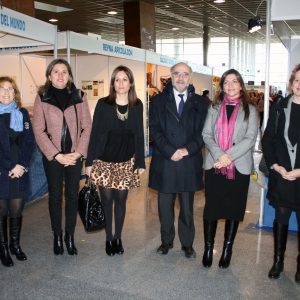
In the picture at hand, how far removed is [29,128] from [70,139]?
311mm

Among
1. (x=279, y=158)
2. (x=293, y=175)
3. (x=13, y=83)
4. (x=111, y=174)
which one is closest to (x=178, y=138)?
(x=111, y=174)

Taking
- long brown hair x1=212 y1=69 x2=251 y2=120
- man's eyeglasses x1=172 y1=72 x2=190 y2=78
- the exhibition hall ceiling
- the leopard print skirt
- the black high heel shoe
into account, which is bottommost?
the black high heel shoe

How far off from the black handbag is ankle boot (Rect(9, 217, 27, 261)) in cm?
48

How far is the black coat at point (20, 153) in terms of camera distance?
2.83m

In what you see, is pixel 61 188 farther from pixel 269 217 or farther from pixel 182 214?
pixel 269 217

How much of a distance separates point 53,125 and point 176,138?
92cm

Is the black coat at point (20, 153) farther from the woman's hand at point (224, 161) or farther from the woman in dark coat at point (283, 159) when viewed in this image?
the woman in dark coat at point (283, 159)

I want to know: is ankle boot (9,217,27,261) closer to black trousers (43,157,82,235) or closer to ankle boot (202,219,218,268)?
black trousers (43,157,82,235)

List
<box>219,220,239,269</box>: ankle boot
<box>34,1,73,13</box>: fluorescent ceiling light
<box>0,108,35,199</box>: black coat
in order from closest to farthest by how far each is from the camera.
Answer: <box>0,108,35,199</box>: black coat
<box>219,220,239,269</box>: ankle boot
<box>34,1,73,13</box>: fluorescent ceiling light

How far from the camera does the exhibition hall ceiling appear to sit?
10.6 m

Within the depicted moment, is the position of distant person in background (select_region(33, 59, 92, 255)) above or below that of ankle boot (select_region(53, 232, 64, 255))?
above

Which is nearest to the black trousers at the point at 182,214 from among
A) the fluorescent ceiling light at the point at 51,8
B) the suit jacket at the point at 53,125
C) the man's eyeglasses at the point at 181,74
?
the suit jacket at the point at 53,125

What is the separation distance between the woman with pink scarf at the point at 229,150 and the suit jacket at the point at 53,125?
3.18ft

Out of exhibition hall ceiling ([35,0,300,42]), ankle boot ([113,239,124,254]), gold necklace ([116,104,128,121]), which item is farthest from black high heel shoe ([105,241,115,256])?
exhibition hall ceiling ([35,0,300,42])
